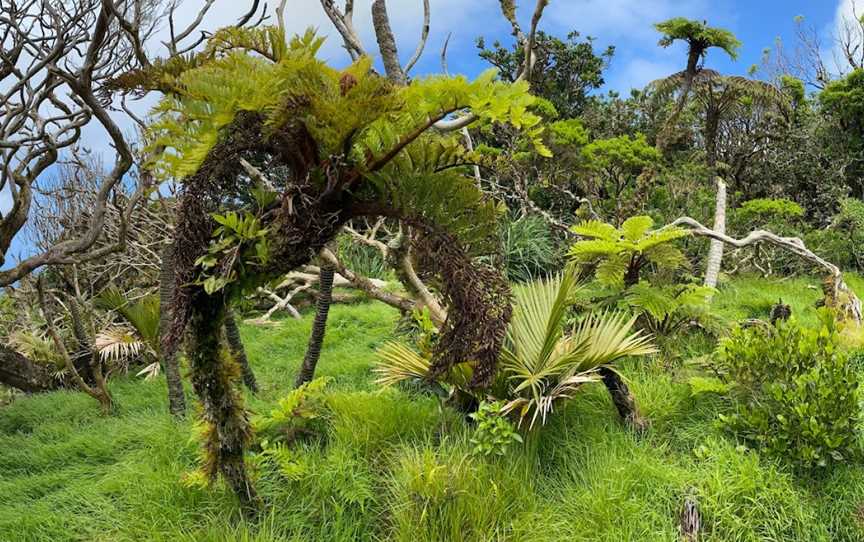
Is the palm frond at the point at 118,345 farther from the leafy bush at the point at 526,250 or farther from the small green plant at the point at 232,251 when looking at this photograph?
the small green plant at the point at 232,251

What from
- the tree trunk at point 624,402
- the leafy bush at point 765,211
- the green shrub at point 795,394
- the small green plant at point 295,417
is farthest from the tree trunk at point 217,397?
the leafy bush at point 765,211

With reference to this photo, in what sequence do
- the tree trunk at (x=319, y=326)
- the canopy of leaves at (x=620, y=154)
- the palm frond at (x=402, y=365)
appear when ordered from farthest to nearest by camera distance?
the canopy of leaves at (x=620, y=154), the tree trunk at (x=319, y=326), the palm frond at (x=402, y=365)

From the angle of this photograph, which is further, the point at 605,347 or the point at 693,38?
the point at 693,38

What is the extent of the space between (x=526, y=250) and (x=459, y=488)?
→ 6806 mm

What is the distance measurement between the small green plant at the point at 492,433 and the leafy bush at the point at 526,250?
594cm

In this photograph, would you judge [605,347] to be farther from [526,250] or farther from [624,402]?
[526,250]

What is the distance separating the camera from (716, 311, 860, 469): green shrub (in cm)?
385

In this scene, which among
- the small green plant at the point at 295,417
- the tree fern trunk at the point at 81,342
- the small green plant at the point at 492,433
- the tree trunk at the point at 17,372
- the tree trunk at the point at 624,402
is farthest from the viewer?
the tree fern trunk at the point at 81,342

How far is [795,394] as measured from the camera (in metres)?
3.96

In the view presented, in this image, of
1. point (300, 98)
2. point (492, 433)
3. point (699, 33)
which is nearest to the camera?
point (300, 98)

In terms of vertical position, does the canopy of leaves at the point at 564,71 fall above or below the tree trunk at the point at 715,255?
above

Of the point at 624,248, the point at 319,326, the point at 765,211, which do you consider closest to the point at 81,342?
the point at 319,326

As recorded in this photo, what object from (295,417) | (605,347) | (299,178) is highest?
(299,178)

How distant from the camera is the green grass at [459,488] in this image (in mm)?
3568
